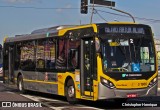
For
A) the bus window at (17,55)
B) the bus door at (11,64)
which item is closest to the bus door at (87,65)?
the bus window at (17,55)

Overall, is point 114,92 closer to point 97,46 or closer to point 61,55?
point 97,46

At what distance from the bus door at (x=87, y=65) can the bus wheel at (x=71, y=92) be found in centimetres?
76

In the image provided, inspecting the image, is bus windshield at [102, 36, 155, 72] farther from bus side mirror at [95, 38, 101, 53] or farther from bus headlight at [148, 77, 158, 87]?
bus headlight at [148, 77, 158, 87]

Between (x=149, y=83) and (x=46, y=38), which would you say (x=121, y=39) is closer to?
(x=149, y=83)

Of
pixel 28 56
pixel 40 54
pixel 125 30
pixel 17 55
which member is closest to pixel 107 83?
pixel 125 30

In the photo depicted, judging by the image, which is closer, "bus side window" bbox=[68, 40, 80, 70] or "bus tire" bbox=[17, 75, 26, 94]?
"bus side window" bbox=[68, 40, 80, 70]

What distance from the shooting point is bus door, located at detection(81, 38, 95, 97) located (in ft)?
47.5

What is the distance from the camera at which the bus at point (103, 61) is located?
13969mm

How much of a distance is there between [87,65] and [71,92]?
1559mm

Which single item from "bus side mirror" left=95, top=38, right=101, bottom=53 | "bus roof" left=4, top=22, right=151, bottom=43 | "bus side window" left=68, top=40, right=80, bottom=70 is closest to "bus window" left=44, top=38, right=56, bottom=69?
"bus roof" left=4, top=22, right=151, bottom=43

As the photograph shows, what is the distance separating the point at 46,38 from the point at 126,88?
206 inches

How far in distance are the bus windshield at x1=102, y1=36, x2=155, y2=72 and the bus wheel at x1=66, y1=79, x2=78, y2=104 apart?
7.30 feet

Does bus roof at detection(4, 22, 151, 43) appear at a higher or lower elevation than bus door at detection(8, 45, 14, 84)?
higher

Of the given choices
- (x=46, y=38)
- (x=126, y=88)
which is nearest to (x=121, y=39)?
(x=126, y=88)
